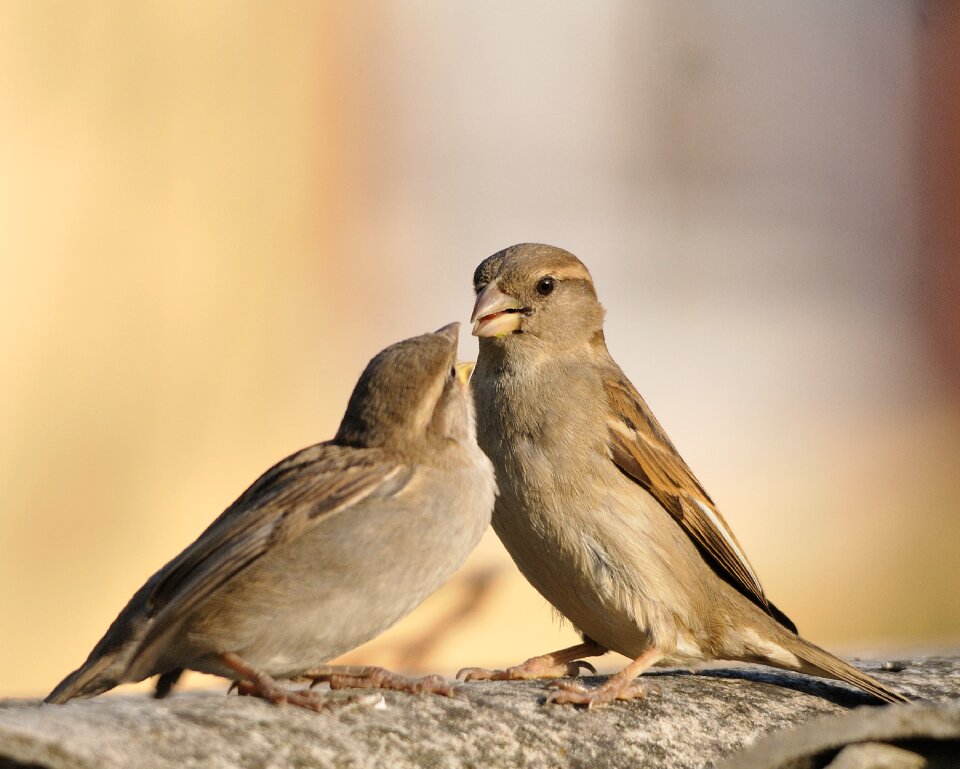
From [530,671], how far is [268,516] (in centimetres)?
114

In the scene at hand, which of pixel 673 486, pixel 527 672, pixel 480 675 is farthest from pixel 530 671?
pixel 673 486

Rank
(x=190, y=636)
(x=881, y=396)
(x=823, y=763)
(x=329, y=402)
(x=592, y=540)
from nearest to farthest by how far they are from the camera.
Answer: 1. (x=823, y=763)
2. (x=190, y=636)
3. (x=592, y=540)
4. (x=329, y=402)
5. (x=881, y=396)

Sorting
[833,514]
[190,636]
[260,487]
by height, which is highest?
[833,514]

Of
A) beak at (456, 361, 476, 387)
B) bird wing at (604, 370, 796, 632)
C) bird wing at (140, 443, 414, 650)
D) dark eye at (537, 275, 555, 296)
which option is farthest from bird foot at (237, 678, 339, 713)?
dark eye at (537, 275, 555, 296)

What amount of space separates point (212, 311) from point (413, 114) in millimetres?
1848

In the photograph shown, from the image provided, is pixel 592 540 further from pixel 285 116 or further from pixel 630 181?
pixel 630 181

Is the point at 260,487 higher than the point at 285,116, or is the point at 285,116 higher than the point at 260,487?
the point at 285,116

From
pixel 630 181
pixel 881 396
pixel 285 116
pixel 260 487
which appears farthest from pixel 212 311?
pixel 881 396

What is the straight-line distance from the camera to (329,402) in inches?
254

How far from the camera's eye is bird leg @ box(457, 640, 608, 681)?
3289 mm

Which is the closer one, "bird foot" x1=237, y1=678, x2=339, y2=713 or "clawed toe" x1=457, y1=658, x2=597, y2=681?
"bird foot" x1=237, y1=678, x2=339, y2=713

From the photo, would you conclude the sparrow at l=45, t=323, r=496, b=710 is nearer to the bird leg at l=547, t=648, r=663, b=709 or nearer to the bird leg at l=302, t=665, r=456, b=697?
the bird leg at l=302, t=665, r=456, b=697

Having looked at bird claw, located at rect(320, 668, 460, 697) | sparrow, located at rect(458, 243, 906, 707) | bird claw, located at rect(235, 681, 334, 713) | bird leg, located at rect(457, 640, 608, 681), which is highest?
sparrow, located at rect(458, 243, 906, 707)

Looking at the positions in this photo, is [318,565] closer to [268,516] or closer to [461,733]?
[268,516]
